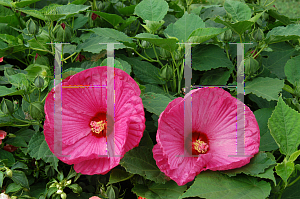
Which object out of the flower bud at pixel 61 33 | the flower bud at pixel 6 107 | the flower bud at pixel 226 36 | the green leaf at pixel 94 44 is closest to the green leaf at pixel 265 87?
the flower bud at pixel 226 36

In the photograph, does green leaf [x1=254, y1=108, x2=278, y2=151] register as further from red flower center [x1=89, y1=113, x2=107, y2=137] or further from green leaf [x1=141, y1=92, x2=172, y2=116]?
red flower center [x1=89, y1=113, x2=107, y2=137]

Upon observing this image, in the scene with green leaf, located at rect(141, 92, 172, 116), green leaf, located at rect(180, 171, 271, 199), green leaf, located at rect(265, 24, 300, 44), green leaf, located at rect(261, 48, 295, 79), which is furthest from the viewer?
green leaf, located at rect(261, 48, 295, 79)

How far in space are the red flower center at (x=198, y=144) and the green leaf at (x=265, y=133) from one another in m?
0.15

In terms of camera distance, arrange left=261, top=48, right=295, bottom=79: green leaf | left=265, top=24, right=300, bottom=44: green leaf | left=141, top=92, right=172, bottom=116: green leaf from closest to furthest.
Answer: left=141, top=92, right=172, bottom=116: green leaf → left=265, top=24, right=300, bottom=44: green leaf → left=261, top=48, right=295, bottom=79: green leaf

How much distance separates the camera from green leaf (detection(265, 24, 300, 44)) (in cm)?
78

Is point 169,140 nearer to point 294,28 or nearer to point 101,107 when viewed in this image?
point 101,107

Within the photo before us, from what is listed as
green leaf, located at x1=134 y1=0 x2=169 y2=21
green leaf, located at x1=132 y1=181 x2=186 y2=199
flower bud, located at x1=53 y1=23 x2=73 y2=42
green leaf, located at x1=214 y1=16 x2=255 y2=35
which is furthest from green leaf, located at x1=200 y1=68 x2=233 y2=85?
flower bud, located at x1=53 y1=23 x2=73 y2=42

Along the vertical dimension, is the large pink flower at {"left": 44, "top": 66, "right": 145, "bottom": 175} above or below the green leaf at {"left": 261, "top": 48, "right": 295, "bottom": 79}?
below

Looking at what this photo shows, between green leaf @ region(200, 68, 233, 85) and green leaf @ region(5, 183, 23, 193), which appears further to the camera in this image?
green leaf @ region(200, 68, 233, 85)

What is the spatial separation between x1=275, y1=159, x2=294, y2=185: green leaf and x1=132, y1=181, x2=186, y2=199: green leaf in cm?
22

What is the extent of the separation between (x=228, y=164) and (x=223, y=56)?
0.40 m

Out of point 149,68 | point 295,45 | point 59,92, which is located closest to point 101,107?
point 59,92

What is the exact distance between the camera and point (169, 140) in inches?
24.8

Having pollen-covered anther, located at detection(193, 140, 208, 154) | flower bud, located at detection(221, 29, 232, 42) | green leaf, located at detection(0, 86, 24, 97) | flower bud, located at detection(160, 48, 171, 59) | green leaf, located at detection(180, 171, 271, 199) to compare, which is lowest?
green leaf, located at detection(180, 171, 271, 199)
